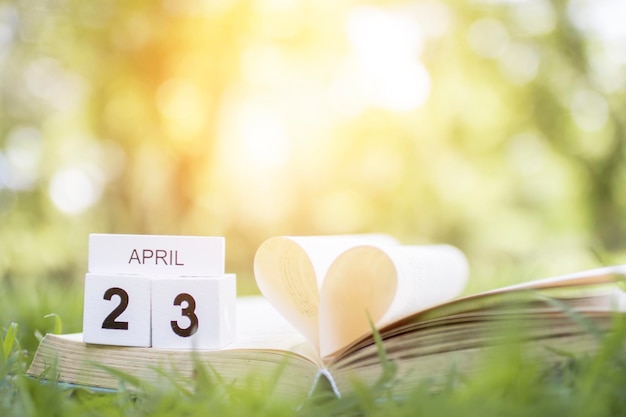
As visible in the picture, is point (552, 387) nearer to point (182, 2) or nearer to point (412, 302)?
point (412, 302)

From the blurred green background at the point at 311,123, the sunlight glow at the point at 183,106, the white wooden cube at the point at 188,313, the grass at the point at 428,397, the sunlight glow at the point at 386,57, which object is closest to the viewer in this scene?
the grass at the point at 428,397

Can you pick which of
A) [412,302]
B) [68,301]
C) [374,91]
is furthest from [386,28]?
[412,302]

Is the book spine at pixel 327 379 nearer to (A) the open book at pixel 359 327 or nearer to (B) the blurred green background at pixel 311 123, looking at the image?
(A) the open book at pixel 359 327

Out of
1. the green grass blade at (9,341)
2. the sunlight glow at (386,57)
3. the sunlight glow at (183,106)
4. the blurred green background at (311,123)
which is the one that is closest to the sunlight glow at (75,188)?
the blurred green background at (311,123)

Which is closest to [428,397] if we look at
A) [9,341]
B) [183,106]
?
[9,341]

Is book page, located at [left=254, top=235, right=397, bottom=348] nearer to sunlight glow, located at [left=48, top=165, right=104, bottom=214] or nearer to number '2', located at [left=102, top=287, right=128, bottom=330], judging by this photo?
number '2', located at [left=102, top=287, right=128, bottom=330]

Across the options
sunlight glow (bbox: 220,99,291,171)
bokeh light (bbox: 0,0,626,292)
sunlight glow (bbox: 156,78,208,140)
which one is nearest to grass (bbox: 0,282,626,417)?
bokeh light (bbox: 0,0,626,292)
